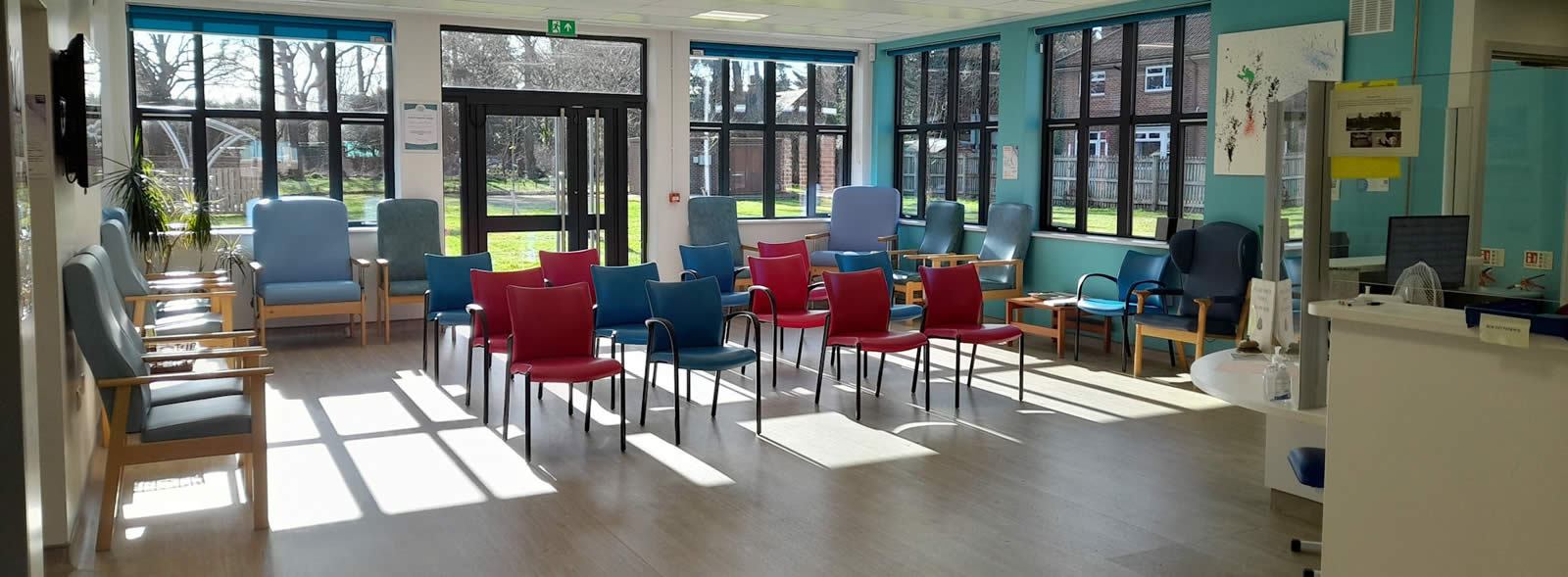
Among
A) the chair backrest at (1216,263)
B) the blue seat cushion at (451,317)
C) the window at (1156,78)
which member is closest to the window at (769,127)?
the window at (1156,78)

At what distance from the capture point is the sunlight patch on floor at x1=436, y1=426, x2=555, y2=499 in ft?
17.7

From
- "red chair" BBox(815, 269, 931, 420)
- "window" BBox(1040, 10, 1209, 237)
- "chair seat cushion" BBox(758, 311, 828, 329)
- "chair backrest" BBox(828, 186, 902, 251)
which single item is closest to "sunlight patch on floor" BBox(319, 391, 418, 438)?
"chair seat cushion" BBox(758, 311, 828, 329)

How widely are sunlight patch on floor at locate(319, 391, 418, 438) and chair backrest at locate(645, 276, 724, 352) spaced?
1445 millimetres

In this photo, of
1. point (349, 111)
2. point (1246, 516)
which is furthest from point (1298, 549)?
point (349, 111)

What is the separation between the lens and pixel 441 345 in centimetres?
927

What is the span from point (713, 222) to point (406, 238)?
2.95 m

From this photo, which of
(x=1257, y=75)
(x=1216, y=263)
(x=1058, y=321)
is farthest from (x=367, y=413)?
(x=1257, y=75)

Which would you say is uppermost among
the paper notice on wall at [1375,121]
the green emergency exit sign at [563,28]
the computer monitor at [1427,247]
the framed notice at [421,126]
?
the green emergency exit sign at [563,28]

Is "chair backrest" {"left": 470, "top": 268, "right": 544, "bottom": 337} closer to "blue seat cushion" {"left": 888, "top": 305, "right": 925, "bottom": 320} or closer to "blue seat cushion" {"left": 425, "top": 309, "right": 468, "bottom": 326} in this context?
"blue seat cushion" {"left": 425, "top": 309, "right": 468, "bottom": 326}

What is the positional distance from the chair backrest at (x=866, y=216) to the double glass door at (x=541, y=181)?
2171 mm

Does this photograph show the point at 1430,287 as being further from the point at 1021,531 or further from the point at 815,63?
the point at 815,63

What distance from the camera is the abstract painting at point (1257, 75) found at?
7863 mm

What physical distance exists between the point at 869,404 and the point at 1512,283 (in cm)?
402

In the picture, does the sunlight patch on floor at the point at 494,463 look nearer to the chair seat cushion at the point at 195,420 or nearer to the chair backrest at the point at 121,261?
the chair seat cushion at the point at 195,420
